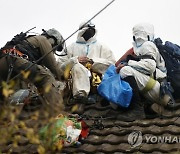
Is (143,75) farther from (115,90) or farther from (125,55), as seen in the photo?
(125,55)

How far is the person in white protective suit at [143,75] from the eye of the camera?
6754mm

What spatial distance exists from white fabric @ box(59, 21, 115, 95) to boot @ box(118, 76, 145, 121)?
30.1 inches

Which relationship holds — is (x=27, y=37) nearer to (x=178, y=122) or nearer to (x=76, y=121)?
(x=76, y=121)

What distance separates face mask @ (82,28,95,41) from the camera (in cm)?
863

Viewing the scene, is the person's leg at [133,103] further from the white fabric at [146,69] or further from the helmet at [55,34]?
the helmet at [55,34]

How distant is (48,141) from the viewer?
3.07 metres

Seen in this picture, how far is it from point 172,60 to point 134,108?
984 mm

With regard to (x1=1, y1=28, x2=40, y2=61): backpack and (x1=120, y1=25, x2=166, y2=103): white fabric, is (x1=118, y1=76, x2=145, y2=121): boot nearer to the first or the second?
(x1=120, y1=25, x2=166, y2=103): white fabric

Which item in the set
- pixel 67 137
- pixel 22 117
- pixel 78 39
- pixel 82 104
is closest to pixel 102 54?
pixel 78 39

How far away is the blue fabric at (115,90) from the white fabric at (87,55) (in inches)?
17.2

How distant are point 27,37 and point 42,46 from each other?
0.83 feet

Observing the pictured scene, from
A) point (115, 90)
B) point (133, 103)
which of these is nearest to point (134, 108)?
point (133, 103)

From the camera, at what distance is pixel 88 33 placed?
28.4ft

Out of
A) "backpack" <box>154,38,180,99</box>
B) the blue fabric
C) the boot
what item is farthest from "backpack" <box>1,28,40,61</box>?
"backpack" <box>154,38,180,99</box>
